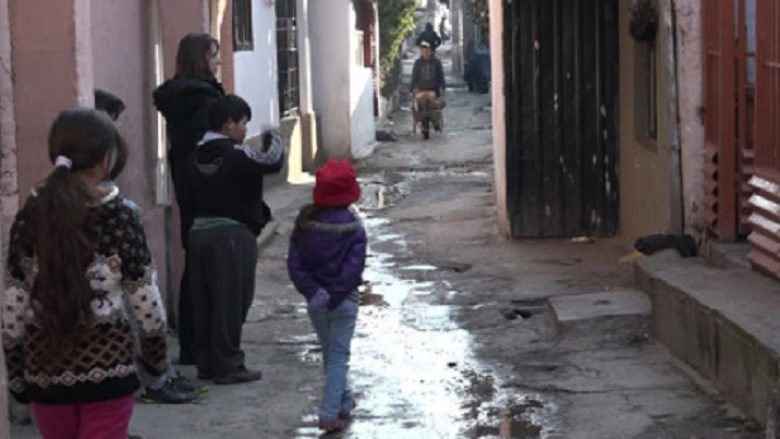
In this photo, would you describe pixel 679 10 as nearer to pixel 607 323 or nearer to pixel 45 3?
pixel 607 323

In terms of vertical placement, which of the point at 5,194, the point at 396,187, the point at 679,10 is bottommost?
the point at 396,187

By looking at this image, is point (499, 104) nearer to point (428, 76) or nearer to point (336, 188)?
point (336, 188)

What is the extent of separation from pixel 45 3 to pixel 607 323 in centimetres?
391

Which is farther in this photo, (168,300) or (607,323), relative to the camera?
(168,300)

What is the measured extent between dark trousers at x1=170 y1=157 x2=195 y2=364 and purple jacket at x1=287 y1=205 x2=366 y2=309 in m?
1.47

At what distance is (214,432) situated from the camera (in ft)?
26.3

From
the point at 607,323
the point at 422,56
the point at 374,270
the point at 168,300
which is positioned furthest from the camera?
the point at 422,56

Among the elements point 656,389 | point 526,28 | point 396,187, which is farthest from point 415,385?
point 396,187

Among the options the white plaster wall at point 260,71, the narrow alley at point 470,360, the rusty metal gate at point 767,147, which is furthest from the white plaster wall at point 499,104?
the rusty metal gate at point 767,147

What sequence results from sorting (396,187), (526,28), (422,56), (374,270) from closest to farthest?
(374,270) < (526,28) < (396,187) < (422,56)

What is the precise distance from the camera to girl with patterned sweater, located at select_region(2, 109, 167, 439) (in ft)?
16.9

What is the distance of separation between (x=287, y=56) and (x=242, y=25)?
4.01 meters

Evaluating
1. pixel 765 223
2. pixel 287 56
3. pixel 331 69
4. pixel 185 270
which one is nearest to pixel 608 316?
pixel 765 223

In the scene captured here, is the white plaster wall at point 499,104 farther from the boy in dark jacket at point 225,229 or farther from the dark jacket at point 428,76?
the dark jacket at point 428,76
